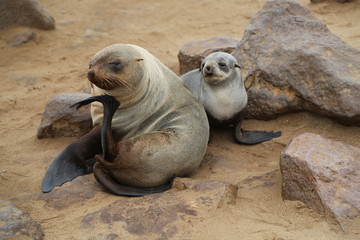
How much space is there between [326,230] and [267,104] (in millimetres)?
2197

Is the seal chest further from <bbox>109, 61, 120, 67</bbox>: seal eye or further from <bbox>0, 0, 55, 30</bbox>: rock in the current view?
<bbox>0, 0, 55, 30</bbox>: rock

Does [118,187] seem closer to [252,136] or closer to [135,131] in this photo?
[135,131]

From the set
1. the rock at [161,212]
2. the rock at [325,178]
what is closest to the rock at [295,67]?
the rock at [325,178]

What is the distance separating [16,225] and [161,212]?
0.93 meters

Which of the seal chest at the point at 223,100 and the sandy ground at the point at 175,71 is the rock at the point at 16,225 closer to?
the sandy ground at the point at 175,71

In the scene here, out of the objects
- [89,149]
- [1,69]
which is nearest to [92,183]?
[89,149]

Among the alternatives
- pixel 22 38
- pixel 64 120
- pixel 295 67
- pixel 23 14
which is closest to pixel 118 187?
pixel 64 120

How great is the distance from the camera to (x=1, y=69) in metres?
7.27

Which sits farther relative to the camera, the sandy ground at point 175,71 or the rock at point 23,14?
the rock at point 23,14

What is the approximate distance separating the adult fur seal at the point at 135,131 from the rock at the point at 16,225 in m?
0.69

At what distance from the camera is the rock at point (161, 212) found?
3086 mm

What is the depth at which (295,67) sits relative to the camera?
500 cm

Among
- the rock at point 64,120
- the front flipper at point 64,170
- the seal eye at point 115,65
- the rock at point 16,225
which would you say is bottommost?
the rock at point 64,120

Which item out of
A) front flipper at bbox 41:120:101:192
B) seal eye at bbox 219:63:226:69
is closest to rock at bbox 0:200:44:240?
front flipper at bbox 41:120:101:192
